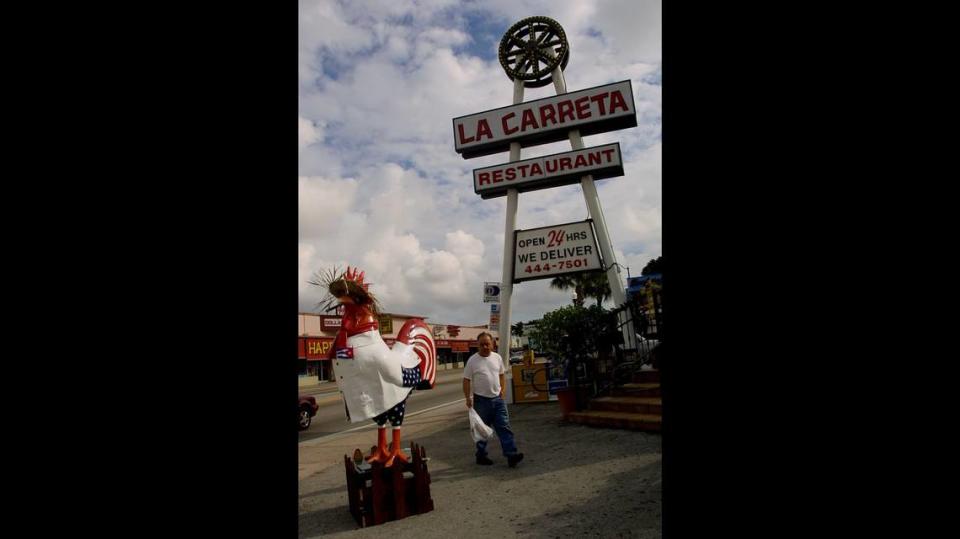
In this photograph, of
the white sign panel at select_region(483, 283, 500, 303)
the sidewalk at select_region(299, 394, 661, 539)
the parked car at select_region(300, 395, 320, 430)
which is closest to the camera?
the sidewalk at select_region(299, 394, 661, 539)

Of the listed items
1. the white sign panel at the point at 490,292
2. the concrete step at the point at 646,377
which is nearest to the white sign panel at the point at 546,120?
the white sign panel at the point at 490,292

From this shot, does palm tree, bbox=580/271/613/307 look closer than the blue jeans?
No

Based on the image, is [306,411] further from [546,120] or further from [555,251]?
[546,120]

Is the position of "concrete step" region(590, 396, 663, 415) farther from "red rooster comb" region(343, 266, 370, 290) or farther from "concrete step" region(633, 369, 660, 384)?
"red rooster comb" region(343, 266, 370, 290)

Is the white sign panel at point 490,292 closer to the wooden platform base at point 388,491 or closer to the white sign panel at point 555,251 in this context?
the white sign panel at point 555,251

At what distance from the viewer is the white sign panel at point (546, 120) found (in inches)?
491

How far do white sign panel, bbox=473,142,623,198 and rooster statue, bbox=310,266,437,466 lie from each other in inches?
345

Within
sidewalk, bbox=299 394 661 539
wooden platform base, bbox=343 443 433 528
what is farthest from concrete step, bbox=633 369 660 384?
wooden platform base, bbox=343 443 433 528

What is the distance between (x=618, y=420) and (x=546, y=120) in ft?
26.5

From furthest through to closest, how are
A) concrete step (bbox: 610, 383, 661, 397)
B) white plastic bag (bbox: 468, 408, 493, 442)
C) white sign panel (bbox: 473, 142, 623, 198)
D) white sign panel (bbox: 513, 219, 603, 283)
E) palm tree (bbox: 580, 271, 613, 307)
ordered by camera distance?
palm tree (bbox: 580, 271, 613, 307) → white sign panel (bbox: 513, 219, 603, 283) → white sign panel (bbox: 473, 142, 623, 198) → concrete step (bbox: 610, 383, 661, 397) → white plastic bag (bbox: 468, 408, 493, 442)

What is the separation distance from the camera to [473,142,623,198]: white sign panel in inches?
498
